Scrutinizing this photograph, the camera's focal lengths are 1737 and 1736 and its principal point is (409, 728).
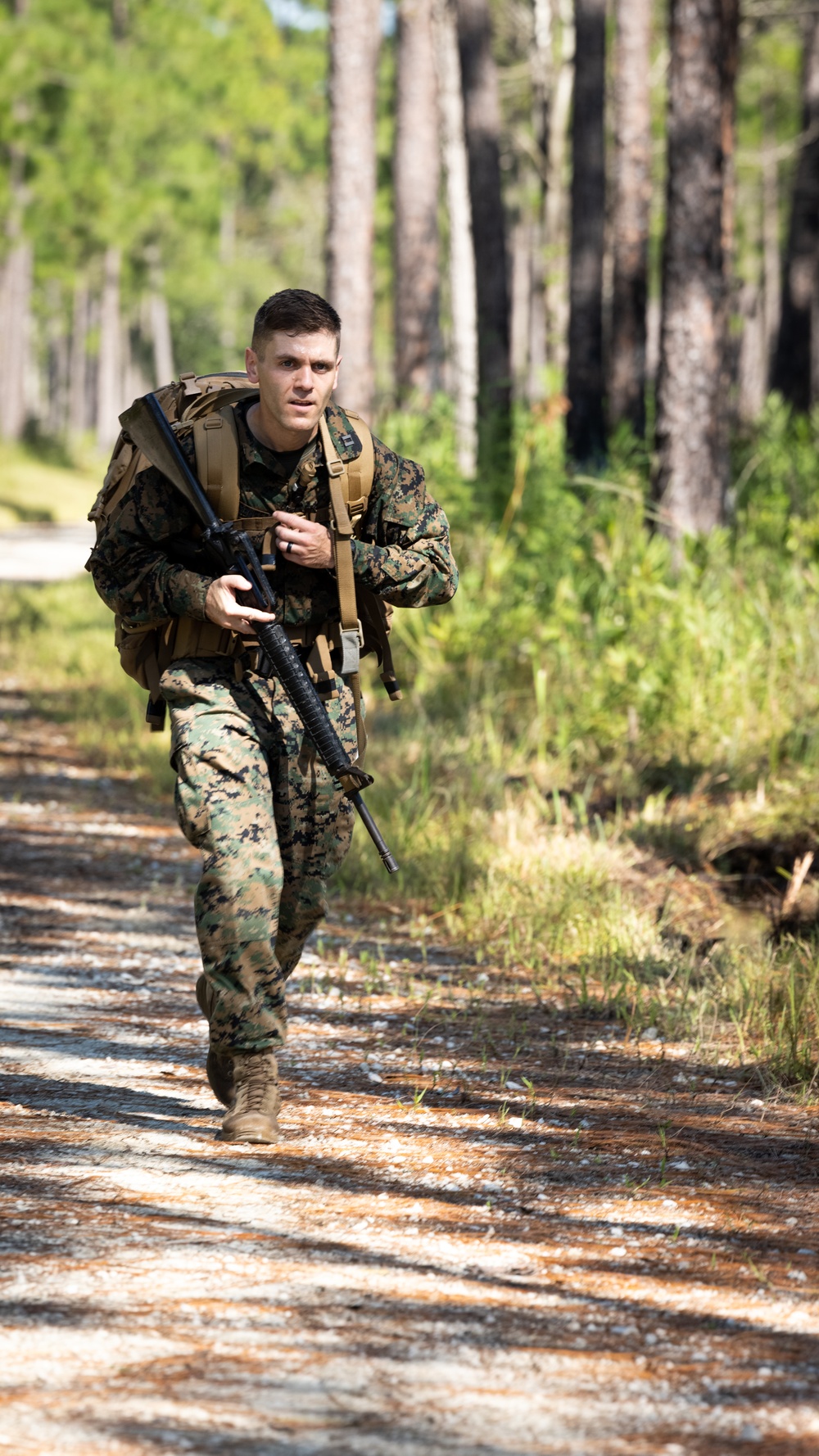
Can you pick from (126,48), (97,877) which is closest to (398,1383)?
(97,877)

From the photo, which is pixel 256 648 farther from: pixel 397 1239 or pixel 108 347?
pixel 108 347

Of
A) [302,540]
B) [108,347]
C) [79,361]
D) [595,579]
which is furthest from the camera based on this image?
[79,361]

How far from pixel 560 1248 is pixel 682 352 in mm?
6868

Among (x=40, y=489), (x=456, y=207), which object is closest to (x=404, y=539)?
(x=456, y=207)

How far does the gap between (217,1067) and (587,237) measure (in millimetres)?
16292

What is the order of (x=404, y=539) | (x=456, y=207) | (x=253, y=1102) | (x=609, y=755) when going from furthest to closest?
(x=456, y=207)
(x=609, y=755)
(x=404, y=539)
(x=253, y=1102)

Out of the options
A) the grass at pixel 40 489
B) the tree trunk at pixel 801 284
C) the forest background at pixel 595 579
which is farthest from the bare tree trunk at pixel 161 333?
the tree trunk at pixel 801 284

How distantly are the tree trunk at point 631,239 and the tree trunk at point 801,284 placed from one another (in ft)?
4.98

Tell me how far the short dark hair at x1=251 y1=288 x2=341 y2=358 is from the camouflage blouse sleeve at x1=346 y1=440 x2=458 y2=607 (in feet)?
1.08

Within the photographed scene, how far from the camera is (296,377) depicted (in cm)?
377

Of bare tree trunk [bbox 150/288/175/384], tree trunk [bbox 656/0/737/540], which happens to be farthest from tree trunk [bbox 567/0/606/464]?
bare tree trunk [bbox 150/288/175/384]

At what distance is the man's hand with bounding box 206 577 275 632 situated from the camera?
3.71m

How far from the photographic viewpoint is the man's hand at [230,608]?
371cm

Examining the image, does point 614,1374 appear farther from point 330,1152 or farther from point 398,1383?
point 330,1152
